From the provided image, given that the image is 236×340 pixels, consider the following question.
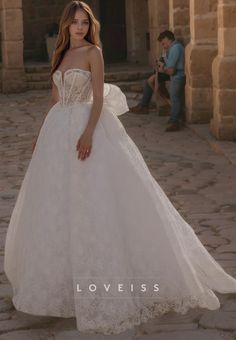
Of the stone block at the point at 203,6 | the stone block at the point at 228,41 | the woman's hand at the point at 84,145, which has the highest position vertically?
the stone block at the point at 203,6

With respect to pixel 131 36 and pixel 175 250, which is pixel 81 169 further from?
pixel 131 36

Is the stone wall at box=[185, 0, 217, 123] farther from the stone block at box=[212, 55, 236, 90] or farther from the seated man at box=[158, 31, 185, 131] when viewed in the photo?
the stone block at box=[212, 55, 236, 90]

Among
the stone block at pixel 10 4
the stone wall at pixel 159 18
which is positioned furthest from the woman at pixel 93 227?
the stone block at pixel 10 4

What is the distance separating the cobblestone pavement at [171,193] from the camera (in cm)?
465

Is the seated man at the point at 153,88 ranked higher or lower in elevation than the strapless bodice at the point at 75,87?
lower

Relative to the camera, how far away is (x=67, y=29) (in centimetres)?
504

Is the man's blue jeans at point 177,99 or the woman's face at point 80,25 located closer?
the woman's face at point 80,25

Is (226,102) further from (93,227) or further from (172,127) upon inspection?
(93,227)

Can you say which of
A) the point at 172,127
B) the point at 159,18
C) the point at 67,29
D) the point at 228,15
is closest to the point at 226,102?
the point at 228,15

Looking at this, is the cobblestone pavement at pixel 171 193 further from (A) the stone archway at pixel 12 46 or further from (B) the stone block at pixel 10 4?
(B) the stone block at pixel 10 4

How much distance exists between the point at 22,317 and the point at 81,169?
0.86 meters

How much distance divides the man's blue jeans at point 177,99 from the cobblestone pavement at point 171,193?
240mm

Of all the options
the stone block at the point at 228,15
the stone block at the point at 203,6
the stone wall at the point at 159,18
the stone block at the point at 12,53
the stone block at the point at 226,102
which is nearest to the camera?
the stone block at the point at 228,15

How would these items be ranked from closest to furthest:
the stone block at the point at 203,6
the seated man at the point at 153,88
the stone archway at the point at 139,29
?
the stone block at the point at 203,6, the seated man at the point at 153,88, the stone archway at the point at 139,29
